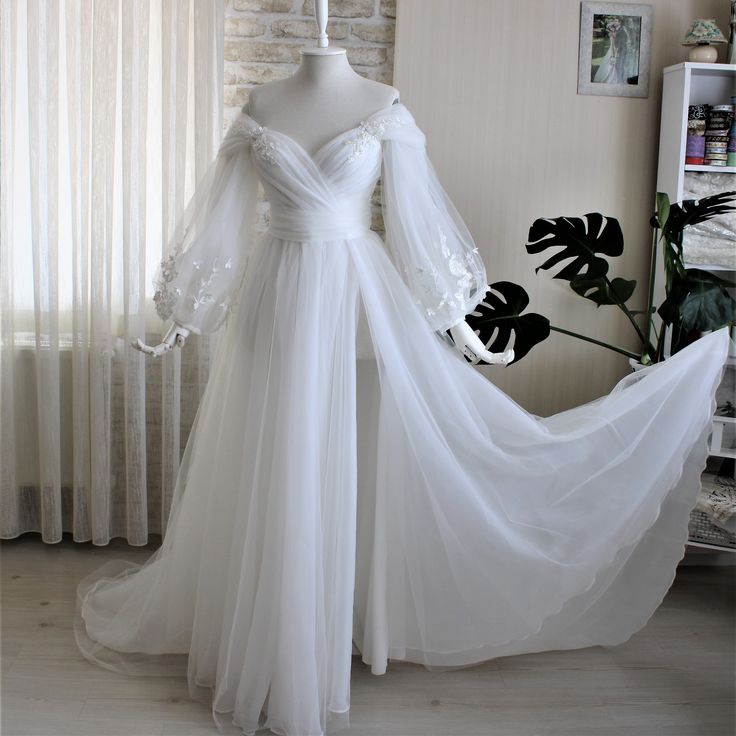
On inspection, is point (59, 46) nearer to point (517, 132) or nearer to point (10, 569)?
point (517, 132)

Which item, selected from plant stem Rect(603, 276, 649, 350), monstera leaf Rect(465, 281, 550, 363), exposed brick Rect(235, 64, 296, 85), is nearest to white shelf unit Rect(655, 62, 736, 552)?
plant stem Rect(603, 276, 649, 350)

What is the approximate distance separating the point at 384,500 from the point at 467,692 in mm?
574

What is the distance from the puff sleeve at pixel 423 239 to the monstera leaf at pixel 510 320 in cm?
49

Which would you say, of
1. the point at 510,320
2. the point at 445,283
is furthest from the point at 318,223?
the point at 510,320

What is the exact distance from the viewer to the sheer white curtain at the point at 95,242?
107 inches

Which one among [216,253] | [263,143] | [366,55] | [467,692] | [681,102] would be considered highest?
[366,55]

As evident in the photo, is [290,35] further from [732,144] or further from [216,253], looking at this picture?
[732,144]

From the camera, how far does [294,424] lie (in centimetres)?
198

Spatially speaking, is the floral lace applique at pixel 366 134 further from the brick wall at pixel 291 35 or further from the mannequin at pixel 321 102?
the brick wall at pixel 291 35

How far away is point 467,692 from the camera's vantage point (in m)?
2.23

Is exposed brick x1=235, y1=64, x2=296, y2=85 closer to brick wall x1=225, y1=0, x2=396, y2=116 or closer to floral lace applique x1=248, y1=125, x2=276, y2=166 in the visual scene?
brick wall x1=225, y1=0, x2=396, y2=116

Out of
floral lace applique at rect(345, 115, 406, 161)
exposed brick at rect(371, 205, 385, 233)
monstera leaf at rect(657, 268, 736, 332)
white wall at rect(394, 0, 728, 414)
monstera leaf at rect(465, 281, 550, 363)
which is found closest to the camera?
floral lace applique at rect(345, 115, 406, 161)

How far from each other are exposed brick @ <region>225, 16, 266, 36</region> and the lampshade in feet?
4.53

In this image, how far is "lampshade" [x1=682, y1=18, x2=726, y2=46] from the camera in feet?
8.69
